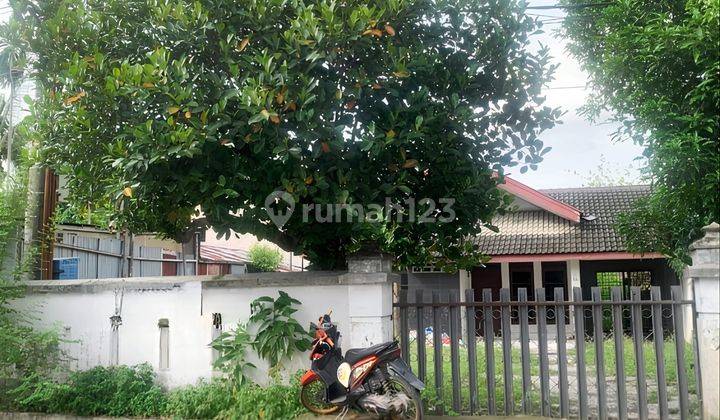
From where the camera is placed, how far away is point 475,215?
282 inches

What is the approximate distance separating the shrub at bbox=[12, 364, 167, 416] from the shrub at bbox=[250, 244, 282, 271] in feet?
54.0

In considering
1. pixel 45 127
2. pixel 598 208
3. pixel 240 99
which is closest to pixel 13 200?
pixel 45 127

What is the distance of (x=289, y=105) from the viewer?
561 cm

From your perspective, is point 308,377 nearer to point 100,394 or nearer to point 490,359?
point 490,359

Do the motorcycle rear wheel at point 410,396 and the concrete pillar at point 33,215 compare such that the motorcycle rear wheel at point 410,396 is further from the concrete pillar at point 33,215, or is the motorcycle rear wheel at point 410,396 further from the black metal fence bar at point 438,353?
the concrete pillar at point 33,215

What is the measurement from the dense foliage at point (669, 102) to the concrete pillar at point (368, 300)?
119 inches

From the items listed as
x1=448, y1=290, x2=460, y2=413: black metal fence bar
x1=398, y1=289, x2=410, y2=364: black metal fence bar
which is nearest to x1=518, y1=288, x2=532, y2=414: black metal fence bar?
x1=448, y1=290, x2=460, y2=413: black metal fence bar

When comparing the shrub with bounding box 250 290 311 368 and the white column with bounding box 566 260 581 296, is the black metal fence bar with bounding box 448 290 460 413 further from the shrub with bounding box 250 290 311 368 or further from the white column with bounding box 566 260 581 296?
the white column with bounding box 566 260 581 296

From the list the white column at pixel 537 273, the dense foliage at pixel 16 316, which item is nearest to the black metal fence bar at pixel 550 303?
the dense foliage at pixel 16 316

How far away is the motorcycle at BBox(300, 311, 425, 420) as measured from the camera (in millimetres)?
5840

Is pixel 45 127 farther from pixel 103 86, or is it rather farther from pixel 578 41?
pixel 578 41

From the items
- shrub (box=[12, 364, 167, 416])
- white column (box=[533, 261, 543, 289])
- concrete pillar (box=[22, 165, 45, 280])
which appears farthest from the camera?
white column (box=[533, 261, 543, 289])

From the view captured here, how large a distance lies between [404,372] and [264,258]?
19357 mm

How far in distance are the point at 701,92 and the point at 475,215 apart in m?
2.56
